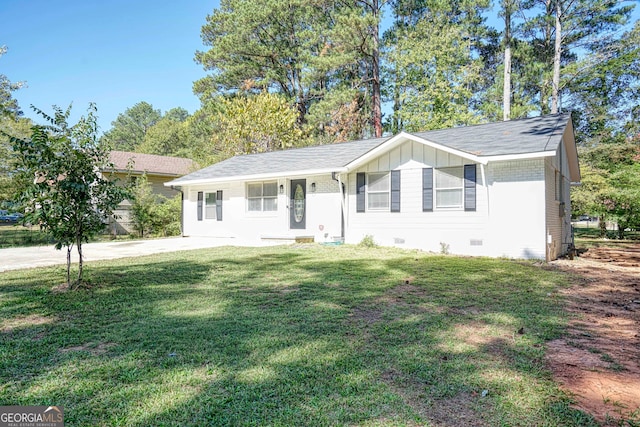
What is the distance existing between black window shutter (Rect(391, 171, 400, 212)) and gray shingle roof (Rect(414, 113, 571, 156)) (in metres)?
1.34

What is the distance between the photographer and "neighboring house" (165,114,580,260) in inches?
358

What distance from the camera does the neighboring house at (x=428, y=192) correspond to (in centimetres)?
910

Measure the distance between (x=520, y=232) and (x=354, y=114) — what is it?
51.1 feet

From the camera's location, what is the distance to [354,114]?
22.9 meters

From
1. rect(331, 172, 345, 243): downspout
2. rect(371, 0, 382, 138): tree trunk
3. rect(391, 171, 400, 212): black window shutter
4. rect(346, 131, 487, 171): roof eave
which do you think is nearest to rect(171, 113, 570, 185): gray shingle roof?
rect(346, 131, 487, 171): roof eave

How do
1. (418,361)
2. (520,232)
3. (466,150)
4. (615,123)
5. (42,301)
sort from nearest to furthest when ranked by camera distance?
1. (418,361)
2. (42,301)
3. (520,232)
4. (466,150)
5. (615,123)

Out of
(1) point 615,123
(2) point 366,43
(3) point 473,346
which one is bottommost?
(3) point 473,346

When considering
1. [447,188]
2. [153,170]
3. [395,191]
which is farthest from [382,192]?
[153,170]

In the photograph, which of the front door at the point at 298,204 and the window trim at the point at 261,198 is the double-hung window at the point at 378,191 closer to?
the front door at the point at 298,204

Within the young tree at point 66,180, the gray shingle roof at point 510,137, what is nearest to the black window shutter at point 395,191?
the gray shingle roof at point 510,137

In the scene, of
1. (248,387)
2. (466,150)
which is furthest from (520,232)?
(248,387)

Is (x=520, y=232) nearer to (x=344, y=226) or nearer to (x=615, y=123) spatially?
(x=344, y=226)

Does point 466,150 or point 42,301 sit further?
point 466,150

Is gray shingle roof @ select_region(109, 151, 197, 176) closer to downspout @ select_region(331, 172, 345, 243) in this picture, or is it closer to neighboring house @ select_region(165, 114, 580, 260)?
neighboring house @ select_region(165, 114, 580, 260)
